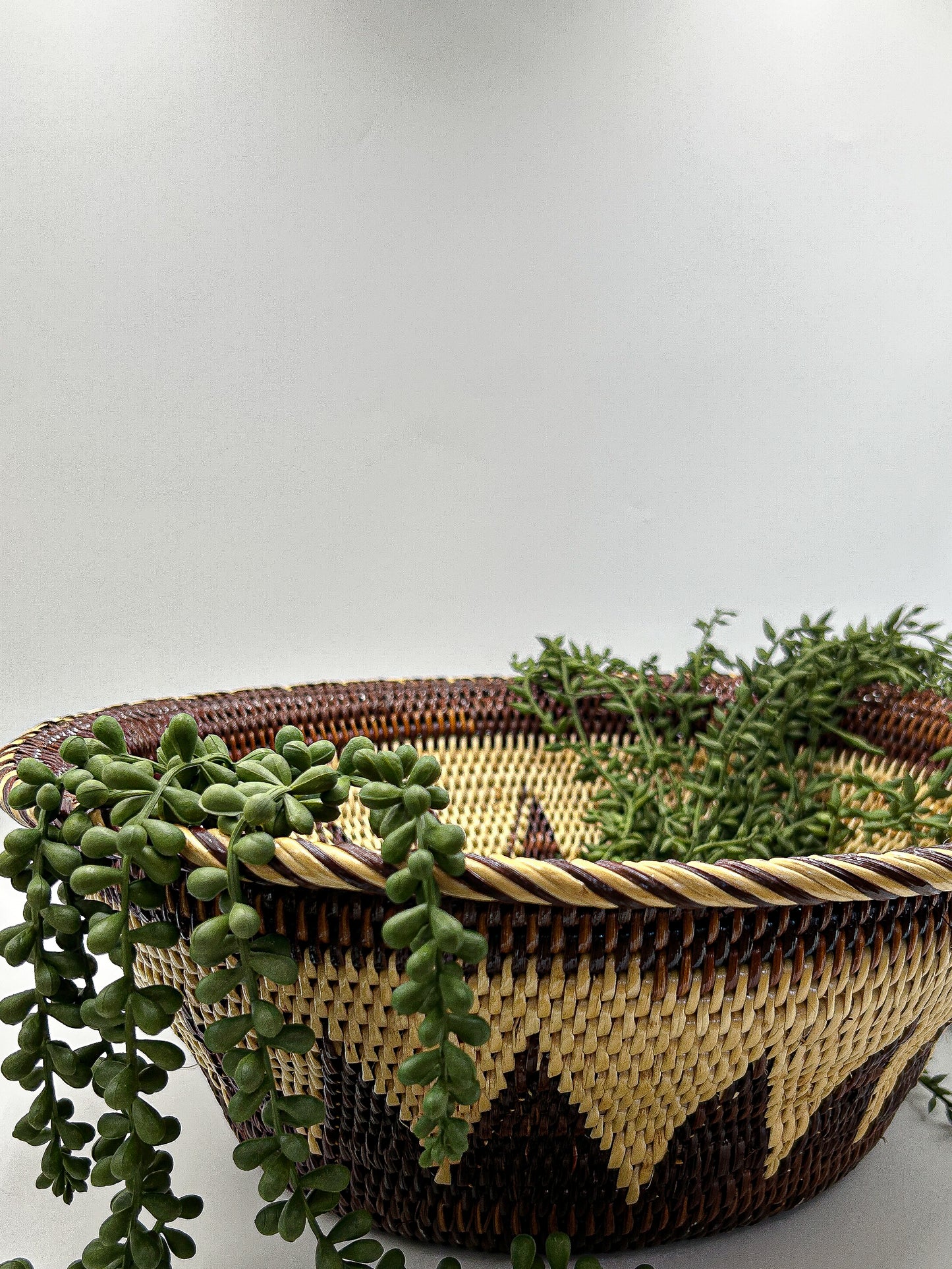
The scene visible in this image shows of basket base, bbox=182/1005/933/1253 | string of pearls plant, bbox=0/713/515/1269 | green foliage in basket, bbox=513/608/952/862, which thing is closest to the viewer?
string of pearls plant, bbox=0/713/515/1269

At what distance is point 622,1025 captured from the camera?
469 mm

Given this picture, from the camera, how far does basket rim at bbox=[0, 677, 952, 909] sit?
0.40 meters

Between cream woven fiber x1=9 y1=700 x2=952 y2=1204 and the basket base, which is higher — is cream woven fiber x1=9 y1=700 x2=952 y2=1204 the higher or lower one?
the higher one

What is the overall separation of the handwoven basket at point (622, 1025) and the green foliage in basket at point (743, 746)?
0.85 ft

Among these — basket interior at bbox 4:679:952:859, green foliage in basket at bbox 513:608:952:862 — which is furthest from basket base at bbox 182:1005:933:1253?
basket interior at bbox 4:679:952:859

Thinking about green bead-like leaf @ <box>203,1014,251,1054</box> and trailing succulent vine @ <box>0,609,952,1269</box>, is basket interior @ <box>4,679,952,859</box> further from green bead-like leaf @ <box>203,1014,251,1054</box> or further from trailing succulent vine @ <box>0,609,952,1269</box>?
green bead-like leaf @ <box>203,1014,251,1054</box>

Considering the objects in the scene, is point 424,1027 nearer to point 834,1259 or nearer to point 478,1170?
point 478,1170

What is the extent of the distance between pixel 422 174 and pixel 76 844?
1230 millimetres

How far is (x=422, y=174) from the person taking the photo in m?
1.44

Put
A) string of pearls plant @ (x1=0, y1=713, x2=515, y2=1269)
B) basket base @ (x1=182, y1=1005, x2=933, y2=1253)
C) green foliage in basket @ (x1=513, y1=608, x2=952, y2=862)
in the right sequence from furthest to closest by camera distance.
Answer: green foliage in basket @ (x1=513, y1=608, x2=952, y2=862) < basket base @ (x1=182, y1=1005, x2=933, y2=1253) < string of pearls plant @ (x1=0, y1=713, x2=515, y2=1269)

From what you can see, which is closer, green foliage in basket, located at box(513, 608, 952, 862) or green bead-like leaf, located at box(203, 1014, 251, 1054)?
green bead-like leaf, located at box(203, 1014, 251, 1054)

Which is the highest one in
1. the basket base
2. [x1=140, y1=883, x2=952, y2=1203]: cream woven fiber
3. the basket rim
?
the basket rim

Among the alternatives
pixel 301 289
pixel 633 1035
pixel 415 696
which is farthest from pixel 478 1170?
pixel 301 289

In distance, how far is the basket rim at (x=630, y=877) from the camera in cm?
40
